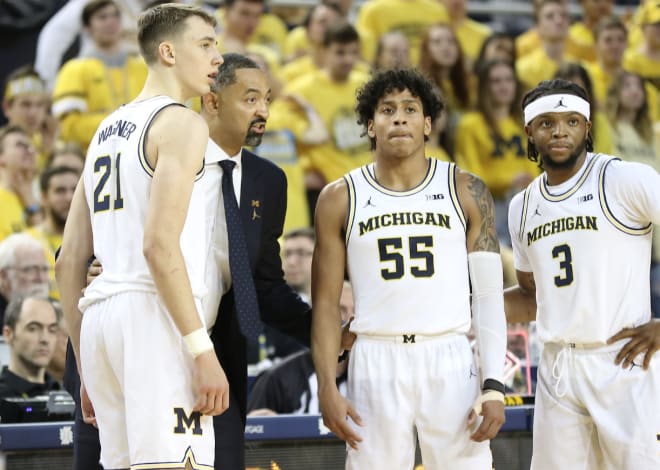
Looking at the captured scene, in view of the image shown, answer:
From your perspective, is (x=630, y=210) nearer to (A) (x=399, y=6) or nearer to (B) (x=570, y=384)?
(B) (x=570, y=384)

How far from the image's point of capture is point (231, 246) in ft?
14.1

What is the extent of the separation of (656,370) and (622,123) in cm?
640

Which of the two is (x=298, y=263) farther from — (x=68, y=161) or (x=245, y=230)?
(x=245, y=230)

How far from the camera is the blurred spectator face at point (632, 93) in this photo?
10.5 m

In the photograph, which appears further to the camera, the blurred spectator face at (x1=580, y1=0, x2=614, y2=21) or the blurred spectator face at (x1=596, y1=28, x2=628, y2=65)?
the blurred spectator face at (x1=580, y1=0, x2=614, y2=21)

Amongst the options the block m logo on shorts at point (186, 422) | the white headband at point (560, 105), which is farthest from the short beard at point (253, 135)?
the block m logo on shorts at point (186, 422)

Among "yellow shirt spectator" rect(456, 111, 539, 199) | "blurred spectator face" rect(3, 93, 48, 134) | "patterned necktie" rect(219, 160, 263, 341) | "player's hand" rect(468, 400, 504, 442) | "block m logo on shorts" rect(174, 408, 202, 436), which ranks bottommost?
"player's hand" rect(468, 400, 504, 442)

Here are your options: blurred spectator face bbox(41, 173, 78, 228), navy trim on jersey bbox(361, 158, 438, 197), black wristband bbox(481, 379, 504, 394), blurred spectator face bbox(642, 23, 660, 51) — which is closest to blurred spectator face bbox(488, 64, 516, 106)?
blurred spectator face bbox(642, 23, 660, 51)

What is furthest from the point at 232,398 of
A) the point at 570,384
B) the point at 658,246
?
the point at 658,246

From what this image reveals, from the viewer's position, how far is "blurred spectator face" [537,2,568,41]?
35.5 feet

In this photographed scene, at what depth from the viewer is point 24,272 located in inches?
285

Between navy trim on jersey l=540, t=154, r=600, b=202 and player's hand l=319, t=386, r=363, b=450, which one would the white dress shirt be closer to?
player's hand l=319, t=386, r=363, b=450

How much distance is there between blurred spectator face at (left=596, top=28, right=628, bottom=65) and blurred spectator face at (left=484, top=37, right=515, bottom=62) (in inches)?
45.4

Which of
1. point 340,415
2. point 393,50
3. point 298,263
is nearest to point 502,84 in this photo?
point 393,50
